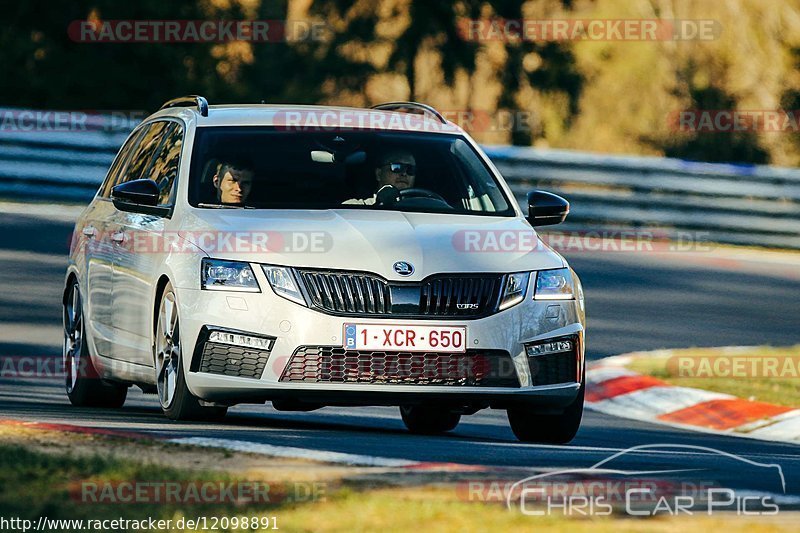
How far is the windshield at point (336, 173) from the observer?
1010 centimetres

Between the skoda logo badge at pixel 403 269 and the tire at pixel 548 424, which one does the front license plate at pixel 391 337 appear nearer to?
the skoda logo badge at pixel 403 269

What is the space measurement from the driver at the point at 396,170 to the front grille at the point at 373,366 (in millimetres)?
1435

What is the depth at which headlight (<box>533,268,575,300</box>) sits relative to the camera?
9.54 meters

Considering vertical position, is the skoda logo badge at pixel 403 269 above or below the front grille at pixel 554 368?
above

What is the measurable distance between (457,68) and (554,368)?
2711 cm

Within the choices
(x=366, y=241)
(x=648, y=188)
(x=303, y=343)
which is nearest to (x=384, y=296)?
(x=366, y=241)

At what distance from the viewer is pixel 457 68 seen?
36.3 metres

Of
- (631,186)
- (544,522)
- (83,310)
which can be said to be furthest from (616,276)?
(544,522)

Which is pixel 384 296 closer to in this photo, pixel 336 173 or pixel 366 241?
pixel 366 241

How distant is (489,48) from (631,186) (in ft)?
50.3
